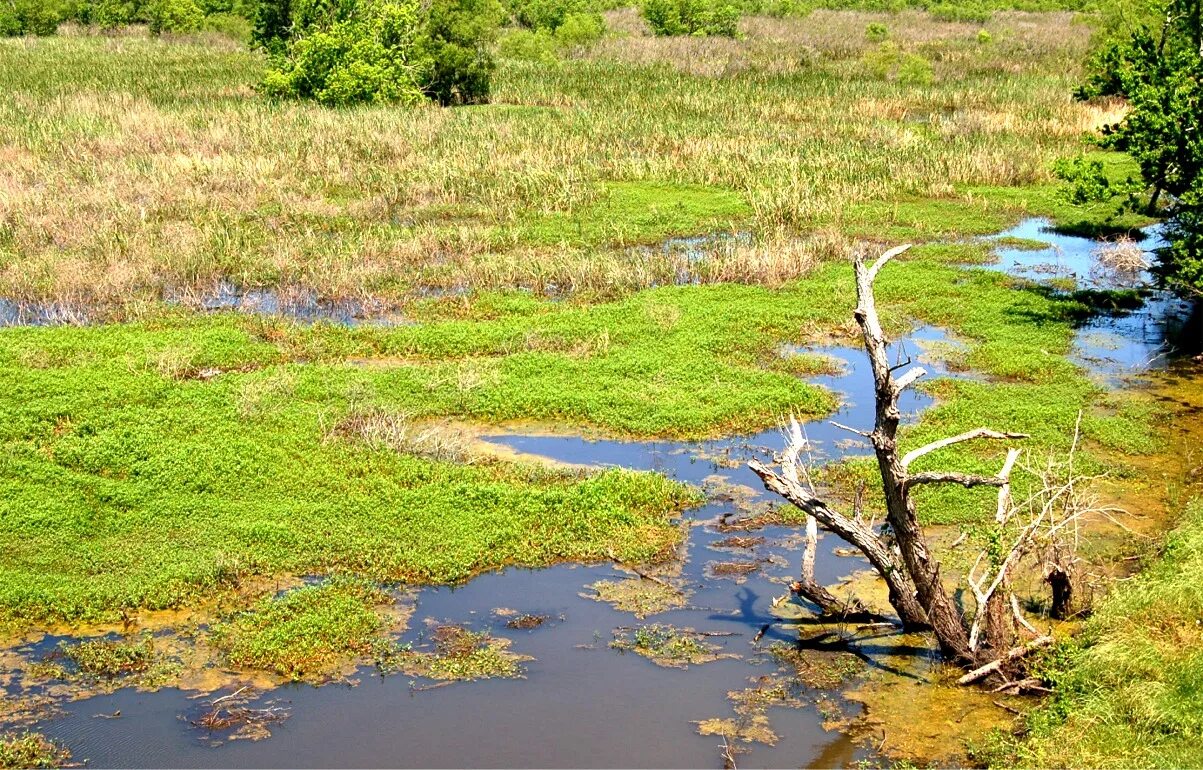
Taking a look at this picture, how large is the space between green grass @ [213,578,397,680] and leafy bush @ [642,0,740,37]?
49.8 m

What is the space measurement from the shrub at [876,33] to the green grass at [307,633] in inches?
1920

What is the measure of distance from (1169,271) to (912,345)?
4.57 metres

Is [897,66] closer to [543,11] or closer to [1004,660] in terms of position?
[543,11]

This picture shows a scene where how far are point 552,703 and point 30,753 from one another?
3.87 metres

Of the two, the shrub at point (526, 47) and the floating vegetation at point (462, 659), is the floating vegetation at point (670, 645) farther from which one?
the shrub at point (526, 47)

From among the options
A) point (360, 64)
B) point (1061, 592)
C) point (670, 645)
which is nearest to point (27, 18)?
point (360, 64)

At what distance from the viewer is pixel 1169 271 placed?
19.0 m

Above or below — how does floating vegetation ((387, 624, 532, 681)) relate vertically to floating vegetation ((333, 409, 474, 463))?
below

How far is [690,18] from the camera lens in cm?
5741

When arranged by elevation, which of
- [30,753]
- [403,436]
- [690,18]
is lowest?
[30,753]

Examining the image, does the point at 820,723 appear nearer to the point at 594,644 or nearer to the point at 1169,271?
the point at 594,644

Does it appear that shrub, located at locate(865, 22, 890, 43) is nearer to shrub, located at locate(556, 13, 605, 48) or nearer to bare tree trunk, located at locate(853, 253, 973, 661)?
shrub, located at locate(556, 13, 605, 48)

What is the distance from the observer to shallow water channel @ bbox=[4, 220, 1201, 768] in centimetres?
900

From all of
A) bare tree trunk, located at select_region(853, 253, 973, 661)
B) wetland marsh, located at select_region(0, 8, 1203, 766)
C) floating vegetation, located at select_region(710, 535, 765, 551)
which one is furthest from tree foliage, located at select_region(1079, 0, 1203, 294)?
bare tree trunk, located at select_region(853, 253, 973, 661)
